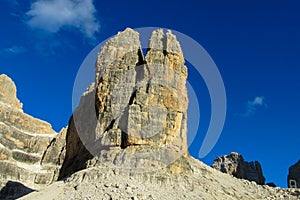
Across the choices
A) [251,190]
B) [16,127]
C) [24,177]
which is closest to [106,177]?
[251,190]

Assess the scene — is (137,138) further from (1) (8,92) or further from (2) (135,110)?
(1) (8,92)

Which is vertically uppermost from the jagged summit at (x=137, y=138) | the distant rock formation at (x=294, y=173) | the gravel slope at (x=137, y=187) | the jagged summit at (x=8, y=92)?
the jagged summit at (x=8, y=92)

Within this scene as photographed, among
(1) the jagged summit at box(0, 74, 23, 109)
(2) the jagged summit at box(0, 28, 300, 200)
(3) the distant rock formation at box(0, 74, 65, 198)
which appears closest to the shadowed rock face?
(2) the jagged summit at box(0, 28, 300, 200)

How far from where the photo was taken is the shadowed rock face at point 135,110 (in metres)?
63.0

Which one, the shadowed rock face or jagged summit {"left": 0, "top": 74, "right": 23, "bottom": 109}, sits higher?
jagged summit {"left": 0, "top": 74, "right": 23, "bottom": 109}

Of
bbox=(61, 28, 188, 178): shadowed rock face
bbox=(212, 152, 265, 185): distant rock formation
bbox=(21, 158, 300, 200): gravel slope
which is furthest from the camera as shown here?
bbox=(212, 152, 265, 185): distant rock formation

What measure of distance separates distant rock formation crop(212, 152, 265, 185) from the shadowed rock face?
174ft

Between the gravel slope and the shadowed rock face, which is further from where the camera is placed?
the shadowed rock face

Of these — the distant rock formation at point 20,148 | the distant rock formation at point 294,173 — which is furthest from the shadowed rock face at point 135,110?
the distant rock formation at point 294,173

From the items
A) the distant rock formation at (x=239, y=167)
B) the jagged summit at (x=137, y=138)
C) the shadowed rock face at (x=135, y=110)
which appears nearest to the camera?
the jagged summit at (x=137, y=138)

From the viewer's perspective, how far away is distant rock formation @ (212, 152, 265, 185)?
118 m

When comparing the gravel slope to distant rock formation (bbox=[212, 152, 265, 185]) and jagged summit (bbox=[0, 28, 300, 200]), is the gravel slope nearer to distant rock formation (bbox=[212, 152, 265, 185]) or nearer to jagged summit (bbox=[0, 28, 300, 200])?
jagged summit (bbox=[0, 28, 300, 200])

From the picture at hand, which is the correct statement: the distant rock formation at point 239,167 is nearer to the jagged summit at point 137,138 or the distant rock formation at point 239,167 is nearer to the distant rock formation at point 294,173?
the distant rock formation at point 294,173

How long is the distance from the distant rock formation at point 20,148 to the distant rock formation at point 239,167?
53.3 meters
